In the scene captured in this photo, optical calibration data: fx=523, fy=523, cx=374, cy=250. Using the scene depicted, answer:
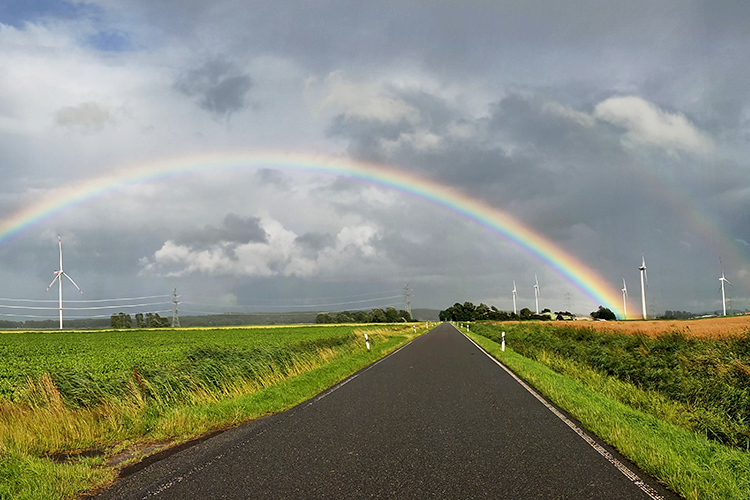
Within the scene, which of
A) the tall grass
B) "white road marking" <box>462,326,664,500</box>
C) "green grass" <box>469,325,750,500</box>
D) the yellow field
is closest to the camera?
"white road marking" <box>462,326,664,500</box>

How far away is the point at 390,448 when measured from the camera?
23.0ft

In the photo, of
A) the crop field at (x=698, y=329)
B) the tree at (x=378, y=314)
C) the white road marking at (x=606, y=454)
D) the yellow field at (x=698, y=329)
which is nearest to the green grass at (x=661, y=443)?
the white road marking at (x=606, y=454)

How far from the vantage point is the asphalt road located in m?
5.27

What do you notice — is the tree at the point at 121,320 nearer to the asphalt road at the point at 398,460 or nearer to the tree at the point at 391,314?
the tree at the point at 391,314

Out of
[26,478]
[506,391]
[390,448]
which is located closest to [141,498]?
[26,478]

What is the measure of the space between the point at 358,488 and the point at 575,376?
13.6 meters

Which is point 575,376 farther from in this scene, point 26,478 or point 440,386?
point 26,478

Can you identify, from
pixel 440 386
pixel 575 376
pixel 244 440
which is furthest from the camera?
pixel 575 376

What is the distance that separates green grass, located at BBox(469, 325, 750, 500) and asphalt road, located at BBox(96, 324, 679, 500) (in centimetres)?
30

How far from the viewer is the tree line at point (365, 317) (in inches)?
6452

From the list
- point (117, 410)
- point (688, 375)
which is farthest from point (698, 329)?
point (117, 410)

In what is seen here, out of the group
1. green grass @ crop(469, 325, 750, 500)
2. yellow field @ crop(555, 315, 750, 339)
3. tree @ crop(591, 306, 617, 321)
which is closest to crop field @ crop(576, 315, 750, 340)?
yellow field @ crop(555, 315, 750, 339)

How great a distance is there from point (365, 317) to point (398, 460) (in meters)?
176

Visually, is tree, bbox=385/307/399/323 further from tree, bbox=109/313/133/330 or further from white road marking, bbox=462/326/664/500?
white road marking, bbox=462/326/664/500
